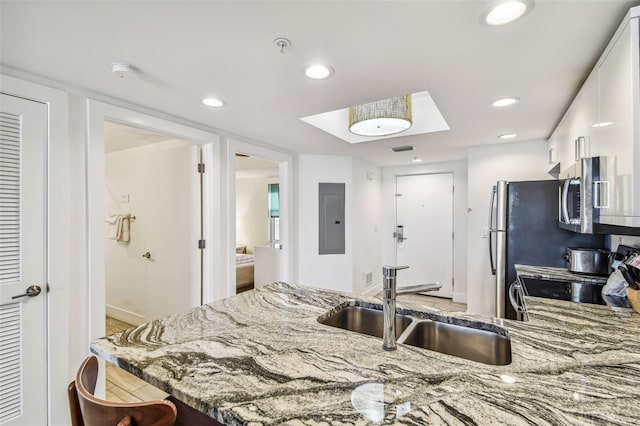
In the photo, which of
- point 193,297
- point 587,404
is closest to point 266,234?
point 193,297

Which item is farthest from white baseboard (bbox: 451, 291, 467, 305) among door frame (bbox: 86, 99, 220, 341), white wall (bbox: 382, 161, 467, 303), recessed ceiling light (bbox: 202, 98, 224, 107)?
door frame (bbox: 86, 99, 220, 341)

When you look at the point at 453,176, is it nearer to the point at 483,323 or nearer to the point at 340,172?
the point at 340,172

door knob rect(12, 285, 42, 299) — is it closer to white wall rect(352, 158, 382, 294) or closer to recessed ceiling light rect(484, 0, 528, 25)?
recessed ceiling light rect(484, 0, 528, 25)

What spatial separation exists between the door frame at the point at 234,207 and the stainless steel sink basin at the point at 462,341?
2067mm

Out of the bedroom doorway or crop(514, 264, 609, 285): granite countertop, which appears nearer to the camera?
crop(514, 264, 609, 285): granite countertop

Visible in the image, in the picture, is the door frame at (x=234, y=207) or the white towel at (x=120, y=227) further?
the white towel at (x=120, y=227)

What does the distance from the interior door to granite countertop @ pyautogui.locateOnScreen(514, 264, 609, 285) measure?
6.95ft

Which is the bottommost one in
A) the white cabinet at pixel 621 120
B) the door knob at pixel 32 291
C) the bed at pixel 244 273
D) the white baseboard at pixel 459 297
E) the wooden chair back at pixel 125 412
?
the white baseboard at pixel 459 297

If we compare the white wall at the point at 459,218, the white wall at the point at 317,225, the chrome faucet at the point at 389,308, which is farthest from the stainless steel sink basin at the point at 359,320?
the white wall at the point at 459,218

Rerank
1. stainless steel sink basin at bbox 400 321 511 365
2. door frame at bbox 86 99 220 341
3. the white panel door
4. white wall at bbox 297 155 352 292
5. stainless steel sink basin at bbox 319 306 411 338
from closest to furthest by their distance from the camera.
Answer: stainless steel sink basin at bbox 400 321 511 365, stainless steel sink basin at bbox 319 306 411 338, door frame at bbox 86 99 220 341, the white panel door, white wall at bbox 297 155 352 292

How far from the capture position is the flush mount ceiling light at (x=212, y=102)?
2105 mm

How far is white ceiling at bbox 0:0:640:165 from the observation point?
1184 mm

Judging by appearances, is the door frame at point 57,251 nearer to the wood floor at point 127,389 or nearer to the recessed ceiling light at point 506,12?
the wood floor at point 127,389

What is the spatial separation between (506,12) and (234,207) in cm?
256
